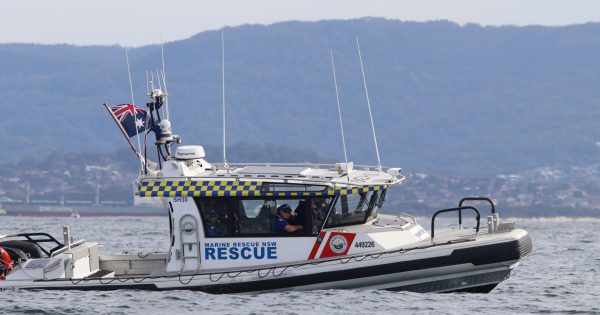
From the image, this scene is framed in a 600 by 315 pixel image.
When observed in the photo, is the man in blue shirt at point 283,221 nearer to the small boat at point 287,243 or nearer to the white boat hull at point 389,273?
the small boat at point 287,243

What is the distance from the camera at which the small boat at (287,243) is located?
20.8m

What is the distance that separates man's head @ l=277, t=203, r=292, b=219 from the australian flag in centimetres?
286

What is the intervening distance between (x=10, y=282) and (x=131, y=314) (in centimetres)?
297

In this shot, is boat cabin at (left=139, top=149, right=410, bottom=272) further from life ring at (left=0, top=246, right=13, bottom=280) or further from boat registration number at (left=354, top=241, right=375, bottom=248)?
life ring at (left=0, top=246, right=13, bottom=280)

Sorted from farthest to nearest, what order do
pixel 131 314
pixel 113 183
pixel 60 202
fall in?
1. pixel 113 183
2. pixel 60 202
3. pixel 131 314

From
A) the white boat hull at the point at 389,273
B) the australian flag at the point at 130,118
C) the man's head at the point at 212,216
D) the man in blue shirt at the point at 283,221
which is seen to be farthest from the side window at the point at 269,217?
the australian flag at the point at 130,118

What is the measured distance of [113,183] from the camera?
185 meters

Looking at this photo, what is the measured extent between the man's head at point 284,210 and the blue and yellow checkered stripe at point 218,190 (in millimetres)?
212

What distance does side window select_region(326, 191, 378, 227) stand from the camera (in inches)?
845

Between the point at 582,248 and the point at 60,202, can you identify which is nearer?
the point at 582,248

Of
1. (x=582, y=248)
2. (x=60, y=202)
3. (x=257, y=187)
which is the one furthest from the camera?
(x=60, y=202)

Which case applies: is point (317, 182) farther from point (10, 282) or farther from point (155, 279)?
point (10, 282)

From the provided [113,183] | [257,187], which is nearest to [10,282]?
[257,187]

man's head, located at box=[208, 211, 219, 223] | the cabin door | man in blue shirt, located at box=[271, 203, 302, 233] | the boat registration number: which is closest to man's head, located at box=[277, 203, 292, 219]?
man in blue shirt, located at box=[271, 203, 302, 233]
